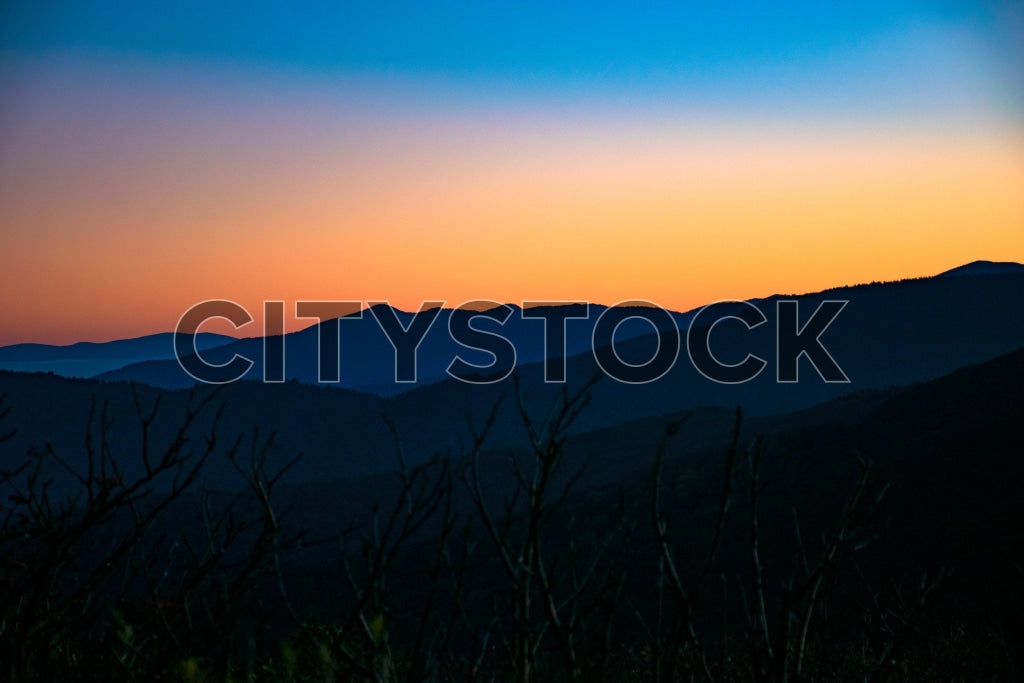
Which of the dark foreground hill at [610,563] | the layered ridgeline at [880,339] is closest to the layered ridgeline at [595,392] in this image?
the layered ridgeline at [880,339]

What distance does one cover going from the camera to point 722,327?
8819cm

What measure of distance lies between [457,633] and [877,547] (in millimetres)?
11736

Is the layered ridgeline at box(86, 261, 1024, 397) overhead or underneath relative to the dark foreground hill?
overhead

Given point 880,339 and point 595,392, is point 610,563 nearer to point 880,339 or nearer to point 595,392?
point 595,392

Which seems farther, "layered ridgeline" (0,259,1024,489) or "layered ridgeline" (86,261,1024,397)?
"layered ridgeline" (86,261,1024,397)

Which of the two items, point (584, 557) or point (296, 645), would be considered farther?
point (584, 557)

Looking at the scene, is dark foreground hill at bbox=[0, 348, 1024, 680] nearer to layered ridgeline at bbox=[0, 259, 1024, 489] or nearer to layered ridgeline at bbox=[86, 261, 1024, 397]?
layered ridgeline at bbox=[0, 259, 1024, 489]

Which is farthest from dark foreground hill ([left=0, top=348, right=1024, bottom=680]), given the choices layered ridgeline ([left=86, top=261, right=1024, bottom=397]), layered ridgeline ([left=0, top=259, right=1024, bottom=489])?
layered ridgeline ([left=86, top=261, right=1024, bottom=397])

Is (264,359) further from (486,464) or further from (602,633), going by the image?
(602,633)

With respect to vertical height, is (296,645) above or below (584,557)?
above

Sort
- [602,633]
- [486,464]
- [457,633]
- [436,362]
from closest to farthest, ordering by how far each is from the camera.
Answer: [602,633], [457,633], [486,464], [436,362]

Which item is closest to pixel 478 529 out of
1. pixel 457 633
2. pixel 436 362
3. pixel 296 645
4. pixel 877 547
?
pixel 457 633

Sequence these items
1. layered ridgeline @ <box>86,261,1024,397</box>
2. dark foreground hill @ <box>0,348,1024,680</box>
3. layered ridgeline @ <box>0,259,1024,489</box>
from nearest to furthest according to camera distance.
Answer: dark foreground hill @ <box>0,348,1024,680</box> → layered ridgeline @ <box>0,259,1024,489</box> → layered ridgeline @ <box>86,261,1024,397</box>

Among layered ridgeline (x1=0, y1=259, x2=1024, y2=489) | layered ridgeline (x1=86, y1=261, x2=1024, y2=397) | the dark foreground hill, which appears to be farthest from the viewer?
layered ridgeline (x1=86, y1=261, x2=1024, y2=397)
